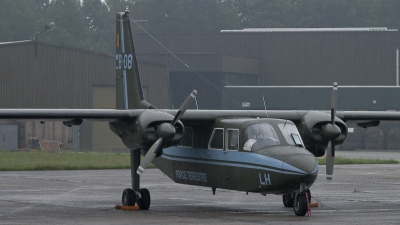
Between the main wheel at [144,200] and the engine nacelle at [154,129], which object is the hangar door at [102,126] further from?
the engine nacelle at [154,129]

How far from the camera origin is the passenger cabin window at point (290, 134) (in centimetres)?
1741

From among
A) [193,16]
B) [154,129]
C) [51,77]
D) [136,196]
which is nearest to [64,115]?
[154,129]

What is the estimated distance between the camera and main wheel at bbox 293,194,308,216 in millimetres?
16672

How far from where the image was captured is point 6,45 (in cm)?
5131

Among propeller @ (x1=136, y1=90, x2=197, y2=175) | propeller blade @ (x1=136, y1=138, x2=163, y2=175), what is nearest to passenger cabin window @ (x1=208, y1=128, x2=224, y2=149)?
propeller @ (x1=136, y1=90, x2=197, y2=175)

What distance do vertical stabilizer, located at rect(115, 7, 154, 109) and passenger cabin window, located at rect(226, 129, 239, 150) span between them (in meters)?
4.31

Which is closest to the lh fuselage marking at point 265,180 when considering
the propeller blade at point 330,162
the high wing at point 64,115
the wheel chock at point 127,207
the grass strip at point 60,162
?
the propeller blade at point 330,162

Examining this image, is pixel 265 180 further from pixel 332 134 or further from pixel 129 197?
pixel 129 197

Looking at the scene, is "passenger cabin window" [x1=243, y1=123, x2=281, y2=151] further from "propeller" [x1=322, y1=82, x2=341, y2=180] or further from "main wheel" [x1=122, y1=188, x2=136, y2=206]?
"main wheel" [x1=122, y1=188, x2=136, y2=206]

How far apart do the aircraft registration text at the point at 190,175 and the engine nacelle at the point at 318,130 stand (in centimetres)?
289

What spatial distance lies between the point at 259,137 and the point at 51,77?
3794 cm

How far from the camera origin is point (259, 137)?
57.7 feet

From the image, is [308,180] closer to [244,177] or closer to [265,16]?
[244,177]

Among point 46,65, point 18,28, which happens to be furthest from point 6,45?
point 18,28
